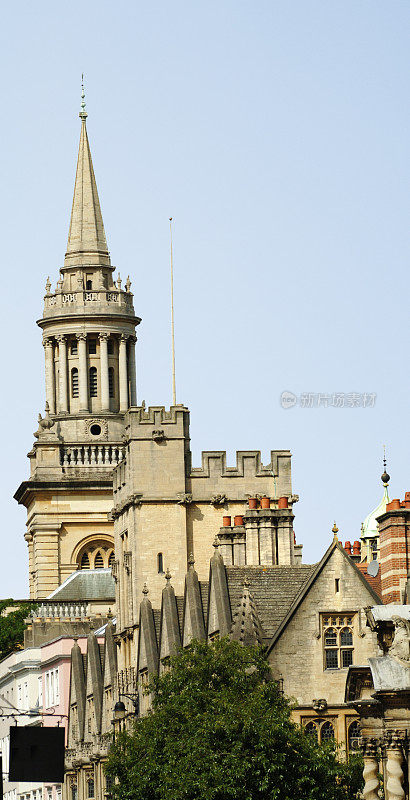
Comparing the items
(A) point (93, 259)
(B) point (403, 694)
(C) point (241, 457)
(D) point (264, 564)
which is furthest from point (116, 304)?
(B) point (403, 694)

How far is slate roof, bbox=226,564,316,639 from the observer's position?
9219 cm

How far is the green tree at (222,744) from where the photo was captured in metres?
75.8

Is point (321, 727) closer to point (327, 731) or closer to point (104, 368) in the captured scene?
point (327, 731)

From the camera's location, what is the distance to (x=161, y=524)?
112m

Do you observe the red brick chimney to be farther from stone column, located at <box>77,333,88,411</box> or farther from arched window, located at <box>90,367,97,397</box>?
arched window, located at <box>90,367,97,397</box>

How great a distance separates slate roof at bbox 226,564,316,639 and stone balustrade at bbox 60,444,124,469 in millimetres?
89423

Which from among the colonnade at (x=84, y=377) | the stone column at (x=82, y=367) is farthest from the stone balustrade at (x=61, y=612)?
the stone column at (x=82, y=367)

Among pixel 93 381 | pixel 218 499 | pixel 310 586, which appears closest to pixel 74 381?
pixel 93 381

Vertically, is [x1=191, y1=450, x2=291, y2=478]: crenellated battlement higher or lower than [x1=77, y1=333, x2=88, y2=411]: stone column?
lower

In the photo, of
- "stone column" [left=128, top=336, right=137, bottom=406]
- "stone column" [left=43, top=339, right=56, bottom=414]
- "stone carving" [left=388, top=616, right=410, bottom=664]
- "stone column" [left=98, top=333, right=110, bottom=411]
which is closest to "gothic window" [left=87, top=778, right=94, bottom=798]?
"stone carving" [left=388, top=616, right=410, bottom=664]

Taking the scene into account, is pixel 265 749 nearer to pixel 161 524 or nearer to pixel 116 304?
pixel 161 524

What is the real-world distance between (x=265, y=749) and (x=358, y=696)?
7.84 meters

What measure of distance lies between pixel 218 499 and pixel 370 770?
45.6 meters

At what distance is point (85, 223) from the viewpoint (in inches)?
7603
